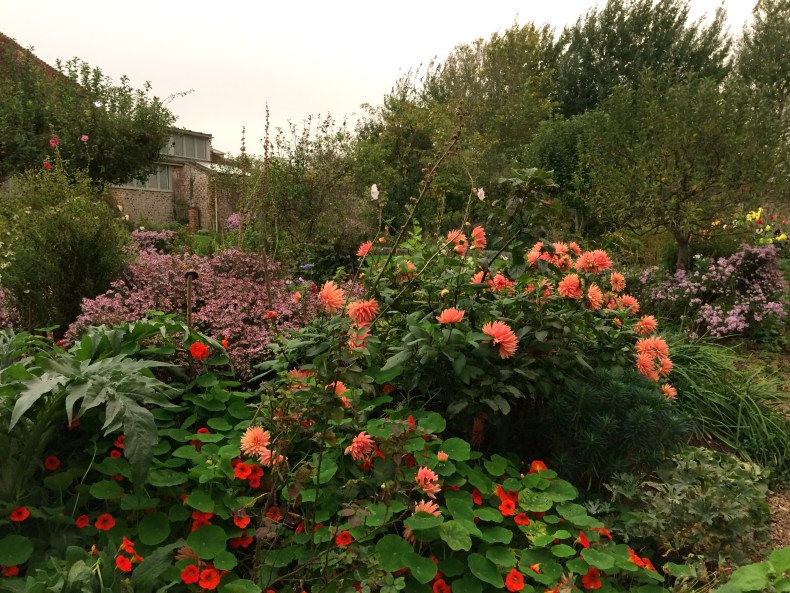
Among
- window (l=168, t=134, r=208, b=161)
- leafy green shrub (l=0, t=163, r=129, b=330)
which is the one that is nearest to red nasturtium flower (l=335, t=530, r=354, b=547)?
Answer: leafy green shrub (l=0, t=163, r=129, b=330)

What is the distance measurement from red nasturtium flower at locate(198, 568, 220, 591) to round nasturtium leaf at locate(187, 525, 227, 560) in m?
0.05

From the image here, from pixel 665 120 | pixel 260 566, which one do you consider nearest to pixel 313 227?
pixel 665 120

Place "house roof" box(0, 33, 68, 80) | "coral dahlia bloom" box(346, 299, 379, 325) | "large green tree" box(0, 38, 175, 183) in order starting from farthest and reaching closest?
"house roof" box(0, 33, 68, 80)
"large green tree" box(0, 38, 175, 183)
"coral dahlia bloom" box(346, 299, 379, 325)

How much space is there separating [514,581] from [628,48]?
25209mm

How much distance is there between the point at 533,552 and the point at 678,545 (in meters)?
0.56

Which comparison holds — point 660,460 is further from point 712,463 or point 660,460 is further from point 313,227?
point 313,227

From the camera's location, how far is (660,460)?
95.3 inches

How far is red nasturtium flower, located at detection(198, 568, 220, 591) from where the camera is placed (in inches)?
63.3

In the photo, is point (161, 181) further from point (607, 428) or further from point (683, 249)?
point (607, 428)

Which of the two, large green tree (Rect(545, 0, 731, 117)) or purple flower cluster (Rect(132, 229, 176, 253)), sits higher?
large green tree (Rect(545, 0, 731, 117))

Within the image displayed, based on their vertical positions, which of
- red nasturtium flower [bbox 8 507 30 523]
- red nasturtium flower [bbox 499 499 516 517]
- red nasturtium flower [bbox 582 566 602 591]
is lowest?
red nasturtium flower [bbox 582 566 602 591]

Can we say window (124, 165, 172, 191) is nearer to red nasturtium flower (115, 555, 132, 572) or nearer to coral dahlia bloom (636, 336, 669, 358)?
coral dahlia bloom (636, 336, 669, 358)

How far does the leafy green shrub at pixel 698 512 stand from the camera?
2070mm

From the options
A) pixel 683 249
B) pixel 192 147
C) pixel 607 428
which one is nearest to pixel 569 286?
pixel 607 428
